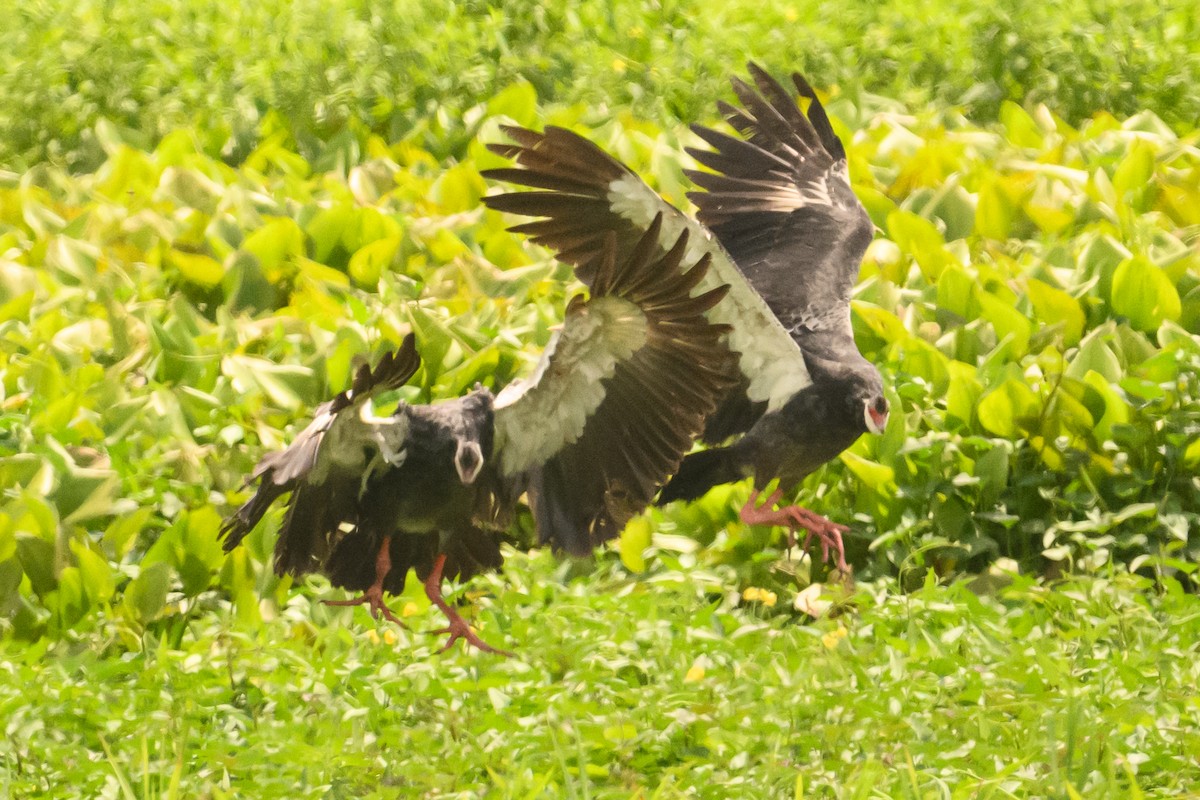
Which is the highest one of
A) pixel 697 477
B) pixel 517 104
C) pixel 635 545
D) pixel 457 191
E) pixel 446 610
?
pixel 517 104

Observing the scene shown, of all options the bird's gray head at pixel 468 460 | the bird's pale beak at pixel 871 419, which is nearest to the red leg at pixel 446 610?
the bird's gray head at pixel 468 460

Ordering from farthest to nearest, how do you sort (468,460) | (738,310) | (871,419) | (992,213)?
(992,213) → (871,419) → (738,310) → (468,460)

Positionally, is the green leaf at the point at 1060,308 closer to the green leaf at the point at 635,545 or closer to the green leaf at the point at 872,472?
the green leaf at the point at 872,472

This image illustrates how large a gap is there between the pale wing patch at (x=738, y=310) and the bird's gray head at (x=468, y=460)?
54cm

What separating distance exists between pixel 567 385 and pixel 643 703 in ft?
2.35

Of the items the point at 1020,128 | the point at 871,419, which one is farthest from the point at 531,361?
the point at 1020,128

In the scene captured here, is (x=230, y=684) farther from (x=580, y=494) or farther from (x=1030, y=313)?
(x=1030, y=313)

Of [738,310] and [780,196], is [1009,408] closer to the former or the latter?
[780,196]

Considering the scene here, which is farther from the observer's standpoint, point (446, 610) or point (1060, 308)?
point (1060, 308)

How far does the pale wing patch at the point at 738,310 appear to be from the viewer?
337cm

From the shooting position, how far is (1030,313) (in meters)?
5.26

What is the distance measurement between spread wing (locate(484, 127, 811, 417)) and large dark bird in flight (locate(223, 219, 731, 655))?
1.5 inches

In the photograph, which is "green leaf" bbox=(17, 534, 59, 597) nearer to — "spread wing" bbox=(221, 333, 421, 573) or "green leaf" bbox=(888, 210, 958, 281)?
"spread wing" bbox=(221, 333, 421, 573)

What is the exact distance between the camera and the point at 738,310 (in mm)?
3523
